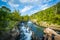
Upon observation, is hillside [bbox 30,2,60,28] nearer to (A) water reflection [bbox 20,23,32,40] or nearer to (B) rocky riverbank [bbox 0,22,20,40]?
(A) water reflection [bbox 20,23,32,40]

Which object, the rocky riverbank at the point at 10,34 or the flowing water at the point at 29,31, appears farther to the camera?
the flowing water at the point at 29,31

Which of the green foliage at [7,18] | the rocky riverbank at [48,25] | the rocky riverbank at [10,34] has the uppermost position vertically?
the green foliage at [7,18]

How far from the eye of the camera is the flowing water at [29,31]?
3889 mm

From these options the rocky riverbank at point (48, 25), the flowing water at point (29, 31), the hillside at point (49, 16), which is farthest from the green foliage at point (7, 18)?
the rocky riverbank at point (48, 25)

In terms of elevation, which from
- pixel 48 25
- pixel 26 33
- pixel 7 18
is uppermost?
pixel 7 18

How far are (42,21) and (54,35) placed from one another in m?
0.57

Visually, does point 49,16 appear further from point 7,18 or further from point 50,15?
point 7,18

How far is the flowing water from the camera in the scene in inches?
153

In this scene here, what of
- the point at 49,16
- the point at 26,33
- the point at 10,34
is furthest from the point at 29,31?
the point at 49,16

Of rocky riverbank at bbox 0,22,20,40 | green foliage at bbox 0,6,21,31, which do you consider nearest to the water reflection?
rocky riverbank at bbox 0,22,20,40

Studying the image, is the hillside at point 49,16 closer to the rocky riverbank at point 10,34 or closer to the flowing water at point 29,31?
the flowing water at point 29,31

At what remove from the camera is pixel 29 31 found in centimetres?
395

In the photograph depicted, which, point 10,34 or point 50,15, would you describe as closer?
point 10,34

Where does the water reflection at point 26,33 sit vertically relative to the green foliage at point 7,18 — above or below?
below
